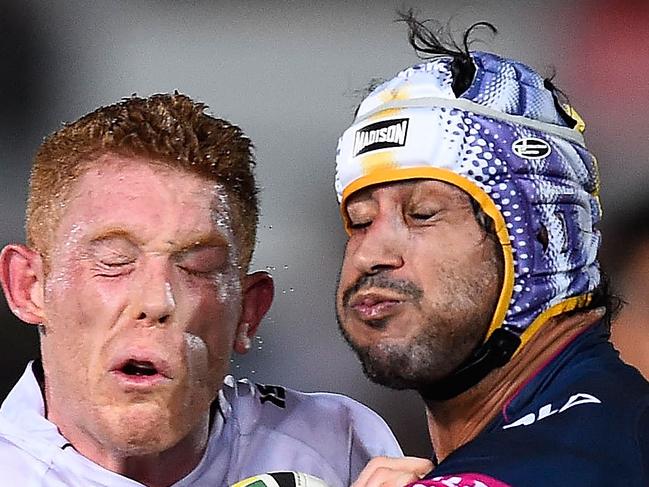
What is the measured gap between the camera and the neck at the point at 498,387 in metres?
1.52

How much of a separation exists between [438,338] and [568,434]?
273mm

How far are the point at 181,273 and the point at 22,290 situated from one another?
219mm

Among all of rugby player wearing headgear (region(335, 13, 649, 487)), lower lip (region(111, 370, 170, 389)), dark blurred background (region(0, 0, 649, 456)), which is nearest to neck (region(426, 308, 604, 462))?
rugby player wearing headgear (region(335, 13, 649, 487))

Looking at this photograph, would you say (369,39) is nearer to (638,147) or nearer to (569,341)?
(638,147)

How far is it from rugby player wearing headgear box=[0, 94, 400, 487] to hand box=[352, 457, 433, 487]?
0.25 metres

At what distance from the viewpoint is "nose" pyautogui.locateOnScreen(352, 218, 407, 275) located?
4.95ft

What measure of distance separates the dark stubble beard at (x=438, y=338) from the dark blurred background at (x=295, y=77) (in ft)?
3.02

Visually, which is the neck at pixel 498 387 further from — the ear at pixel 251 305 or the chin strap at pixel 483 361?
the ear at pixel 251 305

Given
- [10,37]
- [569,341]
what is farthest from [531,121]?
[10,37]

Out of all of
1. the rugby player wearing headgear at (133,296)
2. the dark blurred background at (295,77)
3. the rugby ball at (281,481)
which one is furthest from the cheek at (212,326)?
the dark blurred background at (295,77)

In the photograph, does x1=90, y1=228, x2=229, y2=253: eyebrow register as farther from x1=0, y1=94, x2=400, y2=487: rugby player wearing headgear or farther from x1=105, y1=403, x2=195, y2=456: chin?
x1=105, y1=403, x2=195, y2=456: chin

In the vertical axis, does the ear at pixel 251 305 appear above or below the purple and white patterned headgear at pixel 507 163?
below

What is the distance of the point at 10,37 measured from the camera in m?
2.53

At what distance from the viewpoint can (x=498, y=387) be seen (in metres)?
1.52
